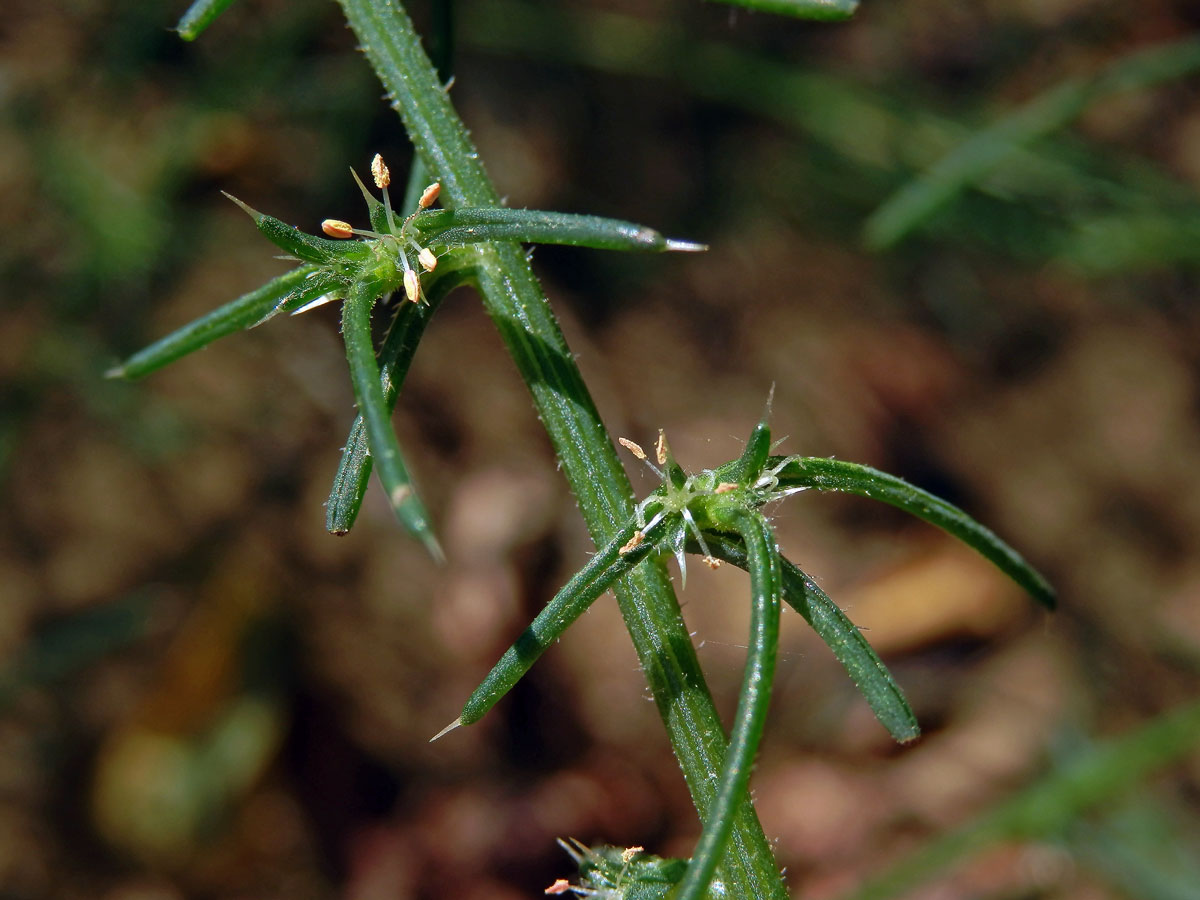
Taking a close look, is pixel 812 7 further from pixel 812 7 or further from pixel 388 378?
pixel 388 378

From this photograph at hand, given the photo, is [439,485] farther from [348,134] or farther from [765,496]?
[765,496]

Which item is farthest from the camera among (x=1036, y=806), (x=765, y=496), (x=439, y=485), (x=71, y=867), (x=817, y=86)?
(x=817, y=86)

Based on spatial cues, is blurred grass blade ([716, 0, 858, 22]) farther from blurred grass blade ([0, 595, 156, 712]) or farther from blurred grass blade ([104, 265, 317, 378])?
blurred grass blade ([0, 595, 156, 712])

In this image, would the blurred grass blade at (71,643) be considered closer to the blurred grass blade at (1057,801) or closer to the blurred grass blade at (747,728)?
the blurred grass blade at (1057,801)

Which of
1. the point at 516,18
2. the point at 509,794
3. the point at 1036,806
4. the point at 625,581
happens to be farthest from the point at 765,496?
the point at 516,18

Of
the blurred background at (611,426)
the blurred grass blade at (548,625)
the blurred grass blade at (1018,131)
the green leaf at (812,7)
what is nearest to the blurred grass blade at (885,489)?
the blurred grass blade at (548,625)
